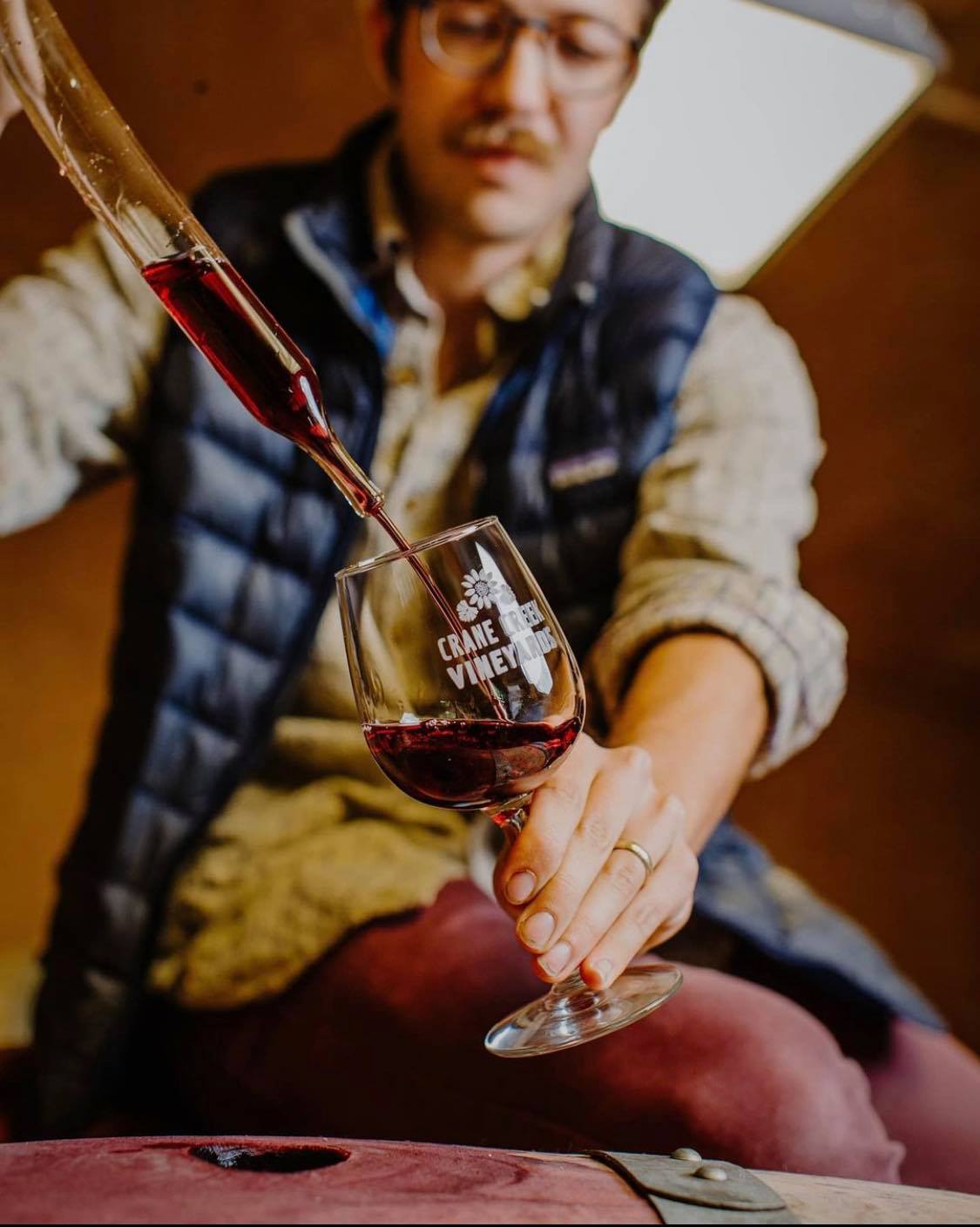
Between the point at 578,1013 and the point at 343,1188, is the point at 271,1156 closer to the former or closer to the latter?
the point at 343,1188

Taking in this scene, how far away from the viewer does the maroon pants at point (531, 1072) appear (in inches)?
25.1

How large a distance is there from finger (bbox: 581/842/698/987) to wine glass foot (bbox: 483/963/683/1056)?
0.07 feet

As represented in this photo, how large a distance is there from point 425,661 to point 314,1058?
0.41 metres

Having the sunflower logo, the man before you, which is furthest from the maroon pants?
the sunflower logo

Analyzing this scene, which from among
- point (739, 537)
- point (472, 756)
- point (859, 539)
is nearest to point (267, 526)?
point (739, 537)

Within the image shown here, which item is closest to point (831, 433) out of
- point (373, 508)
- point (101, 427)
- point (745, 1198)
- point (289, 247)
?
point (289, 247)

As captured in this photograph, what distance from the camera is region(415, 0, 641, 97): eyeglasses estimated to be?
103 centimetres

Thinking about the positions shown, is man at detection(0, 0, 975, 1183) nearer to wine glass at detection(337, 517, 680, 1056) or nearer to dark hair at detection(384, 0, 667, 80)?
dark hair at detection(384, 0, 667, 80)

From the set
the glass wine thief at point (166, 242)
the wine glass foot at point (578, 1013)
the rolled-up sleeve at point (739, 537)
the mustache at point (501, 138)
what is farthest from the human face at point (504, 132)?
the wine glass foot at point (578, 1013)

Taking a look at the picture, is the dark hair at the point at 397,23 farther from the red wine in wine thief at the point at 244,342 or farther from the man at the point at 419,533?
the red wine in wine thief at the point at 244,342

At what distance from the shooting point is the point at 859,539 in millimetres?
1582

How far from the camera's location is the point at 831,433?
1.60m

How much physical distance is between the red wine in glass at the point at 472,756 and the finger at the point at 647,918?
0.09m

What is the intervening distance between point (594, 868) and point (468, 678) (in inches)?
4.6
